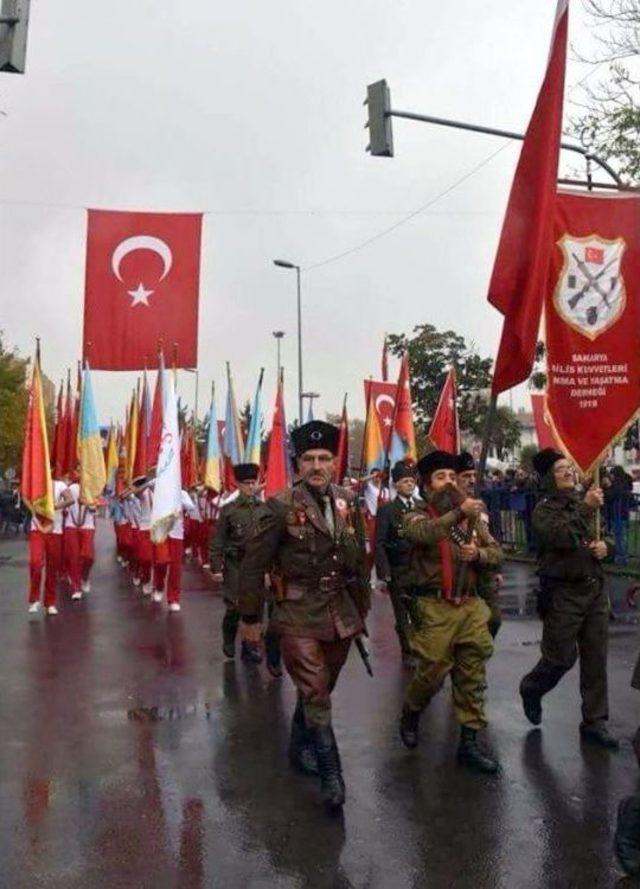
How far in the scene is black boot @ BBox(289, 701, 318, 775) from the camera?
19.1 ft

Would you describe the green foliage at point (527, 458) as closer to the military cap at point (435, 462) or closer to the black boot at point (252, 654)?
the black boot at point (252, 654)

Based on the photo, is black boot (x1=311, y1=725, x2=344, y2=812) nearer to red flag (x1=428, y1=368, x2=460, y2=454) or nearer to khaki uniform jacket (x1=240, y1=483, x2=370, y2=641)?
khaki uniform jacket (x1=240, y1=483, x2=370, y2=641)

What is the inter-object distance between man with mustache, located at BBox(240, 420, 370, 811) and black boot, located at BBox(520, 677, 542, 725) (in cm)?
152

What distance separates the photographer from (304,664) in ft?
17.6

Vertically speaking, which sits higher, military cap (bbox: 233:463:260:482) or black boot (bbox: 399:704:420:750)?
military cap (bbox: 233:463:260:482)

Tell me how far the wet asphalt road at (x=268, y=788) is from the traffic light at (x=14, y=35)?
16.2ft

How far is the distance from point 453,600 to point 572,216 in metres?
2.61

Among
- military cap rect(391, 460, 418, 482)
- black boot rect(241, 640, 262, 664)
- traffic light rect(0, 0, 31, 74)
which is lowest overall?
black boot rect(241, 640, 262, 664)

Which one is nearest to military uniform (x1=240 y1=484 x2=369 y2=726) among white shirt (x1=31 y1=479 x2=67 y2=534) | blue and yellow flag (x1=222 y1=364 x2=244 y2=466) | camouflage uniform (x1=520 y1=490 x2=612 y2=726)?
camouflage uniform (x1=520 y1=490 x2=612 y2=726)

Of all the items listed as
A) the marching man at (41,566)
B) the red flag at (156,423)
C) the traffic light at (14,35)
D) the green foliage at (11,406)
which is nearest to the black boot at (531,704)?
the traffic light at (14,35)

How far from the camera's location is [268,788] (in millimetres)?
5512

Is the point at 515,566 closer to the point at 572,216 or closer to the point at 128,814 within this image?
the point at 572,216

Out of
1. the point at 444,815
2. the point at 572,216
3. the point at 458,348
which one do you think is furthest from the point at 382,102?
the point at 458,348

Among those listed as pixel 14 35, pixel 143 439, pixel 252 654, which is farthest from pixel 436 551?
pixel 143 439
